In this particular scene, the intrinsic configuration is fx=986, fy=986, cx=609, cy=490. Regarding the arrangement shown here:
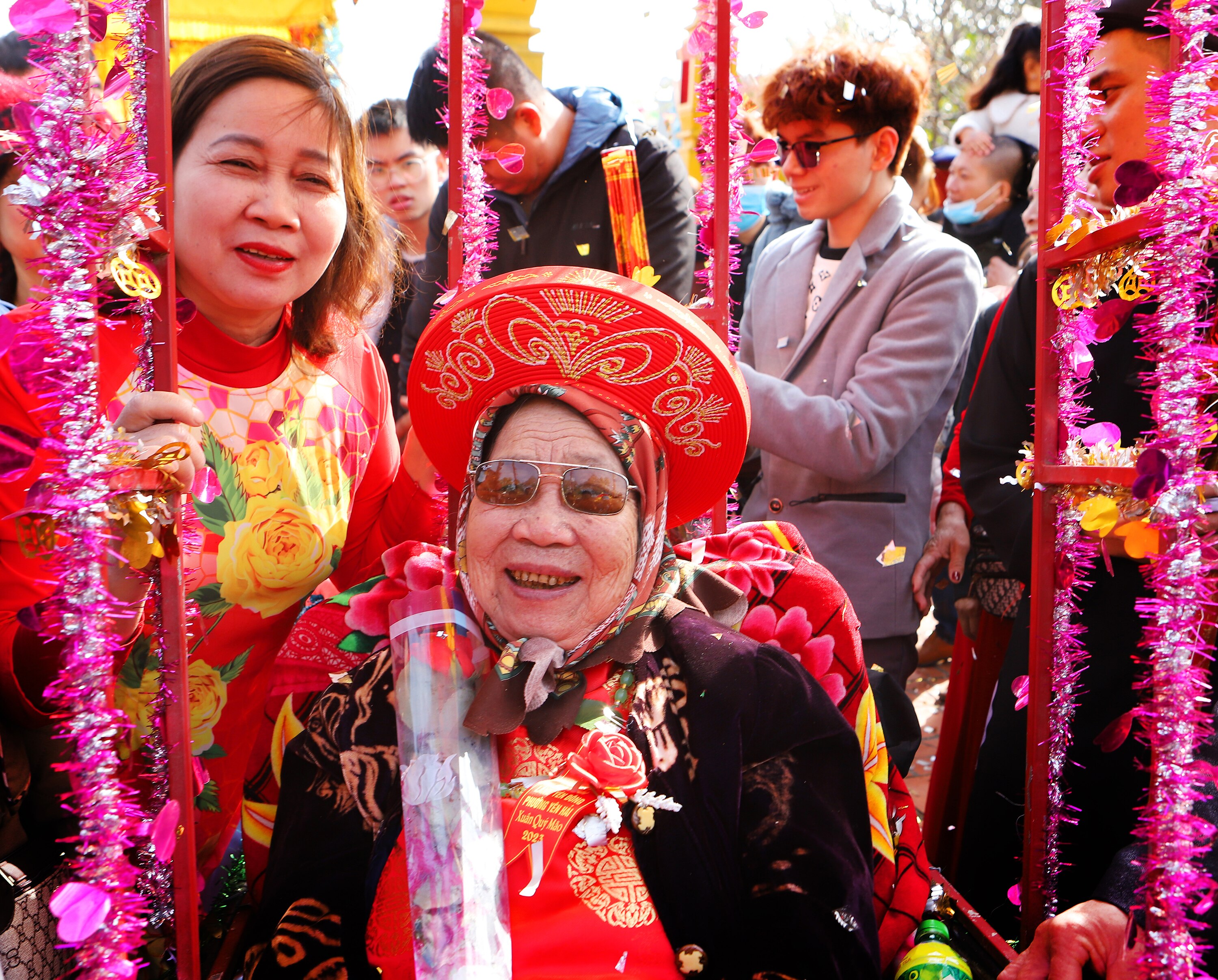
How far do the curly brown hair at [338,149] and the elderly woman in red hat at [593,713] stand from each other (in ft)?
1.26

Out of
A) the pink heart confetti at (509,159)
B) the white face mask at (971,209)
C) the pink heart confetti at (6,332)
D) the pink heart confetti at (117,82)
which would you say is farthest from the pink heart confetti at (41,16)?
the white face mask at (971,209)

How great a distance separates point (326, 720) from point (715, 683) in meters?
0.72

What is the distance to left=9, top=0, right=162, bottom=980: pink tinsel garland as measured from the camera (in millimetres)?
1260

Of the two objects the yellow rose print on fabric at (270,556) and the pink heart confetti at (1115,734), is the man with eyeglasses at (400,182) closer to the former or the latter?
the yellow rose print on fabric at (270,556)

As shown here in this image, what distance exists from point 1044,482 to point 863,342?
1.33 meters

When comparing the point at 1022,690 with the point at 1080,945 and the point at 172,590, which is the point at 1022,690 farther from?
A: the point at 172,590

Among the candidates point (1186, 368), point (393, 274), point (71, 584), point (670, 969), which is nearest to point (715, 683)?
point (670, 969)

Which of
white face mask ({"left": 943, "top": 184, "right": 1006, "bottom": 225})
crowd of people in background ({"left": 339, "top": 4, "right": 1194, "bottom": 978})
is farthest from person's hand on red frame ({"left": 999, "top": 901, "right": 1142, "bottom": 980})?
white face mask ({"left": 943, "top": 184, "right": 1006, "bottom": 225})

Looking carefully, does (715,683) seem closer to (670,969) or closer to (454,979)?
(670,969)

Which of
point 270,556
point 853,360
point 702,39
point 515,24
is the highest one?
point 515,24

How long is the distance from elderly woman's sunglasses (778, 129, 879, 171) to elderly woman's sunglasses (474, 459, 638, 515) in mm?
1674

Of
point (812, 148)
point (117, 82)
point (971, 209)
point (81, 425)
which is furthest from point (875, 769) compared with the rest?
point (971, 209)

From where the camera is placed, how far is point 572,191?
3.30 meters

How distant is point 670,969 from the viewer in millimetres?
1647
